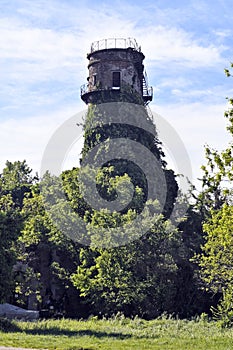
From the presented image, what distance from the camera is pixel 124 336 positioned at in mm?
23516

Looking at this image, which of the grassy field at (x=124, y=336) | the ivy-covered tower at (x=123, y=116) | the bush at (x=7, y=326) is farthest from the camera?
the ivy-covered tower at (x=123, y=116)

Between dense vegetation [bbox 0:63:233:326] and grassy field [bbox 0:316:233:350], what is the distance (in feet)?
7.42

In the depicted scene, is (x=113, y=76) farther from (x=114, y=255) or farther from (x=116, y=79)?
(x=114, y=255)

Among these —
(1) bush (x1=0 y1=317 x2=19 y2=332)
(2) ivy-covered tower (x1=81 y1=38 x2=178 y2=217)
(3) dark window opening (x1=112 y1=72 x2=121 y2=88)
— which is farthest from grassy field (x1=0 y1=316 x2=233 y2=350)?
(3) dark window opening (x1=112 y1=72 x2=121 y2=88)

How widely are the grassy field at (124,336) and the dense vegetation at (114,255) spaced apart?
2.26 m

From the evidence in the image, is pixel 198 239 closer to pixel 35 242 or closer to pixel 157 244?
pixel 157 244

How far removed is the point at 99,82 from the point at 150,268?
59.1 feet

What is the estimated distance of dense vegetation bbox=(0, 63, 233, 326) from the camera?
102 ft

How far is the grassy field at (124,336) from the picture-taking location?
65.2ft

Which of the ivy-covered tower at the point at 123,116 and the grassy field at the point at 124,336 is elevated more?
the ivy-covered tower at the point at 123,116

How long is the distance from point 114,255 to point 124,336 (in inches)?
378

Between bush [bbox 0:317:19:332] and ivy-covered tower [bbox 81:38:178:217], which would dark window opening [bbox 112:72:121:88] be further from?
bush [bbox 0:317:19:332]

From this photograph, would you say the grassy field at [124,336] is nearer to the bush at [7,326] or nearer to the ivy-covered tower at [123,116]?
the bush at [7,326]

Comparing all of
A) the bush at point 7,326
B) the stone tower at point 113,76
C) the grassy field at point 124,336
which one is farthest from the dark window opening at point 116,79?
the bush at point 7,326
